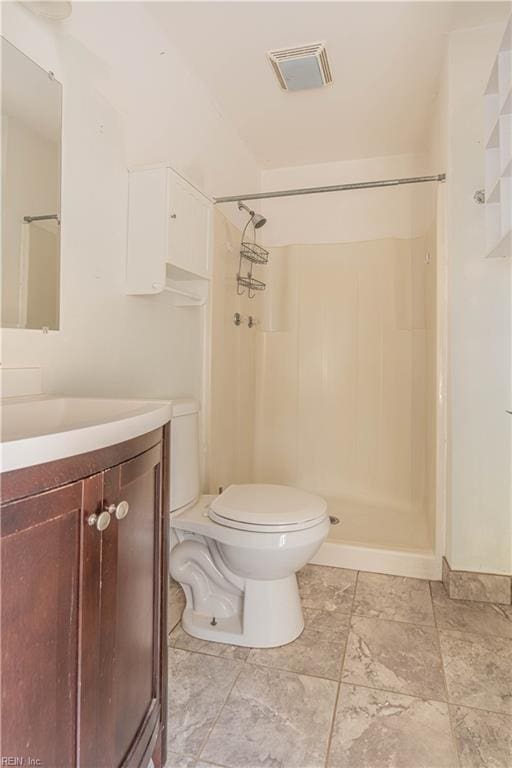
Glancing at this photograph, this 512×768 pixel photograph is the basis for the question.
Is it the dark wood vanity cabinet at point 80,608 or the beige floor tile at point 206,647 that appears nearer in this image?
the dark wood vanity cabinet at point 80,608

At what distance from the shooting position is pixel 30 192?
110 centimetres

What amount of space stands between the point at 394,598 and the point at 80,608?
1.56 m

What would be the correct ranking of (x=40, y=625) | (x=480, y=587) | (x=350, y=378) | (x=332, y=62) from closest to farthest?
(x=40, y=625)
(x=480, y=587)
(x=332, y=62)
(x=350, y=378)

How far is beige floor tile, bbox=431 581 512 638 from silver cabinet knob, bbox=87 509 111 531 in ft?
4.90

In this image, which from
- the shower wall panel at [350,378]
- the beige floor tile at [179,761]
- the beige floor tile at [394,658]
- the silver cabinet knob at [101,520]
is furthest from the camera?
the shower wall panel at [350,378]

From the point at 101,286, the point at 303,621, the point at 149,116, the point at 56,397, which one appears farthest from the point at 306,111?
the point at 303,621

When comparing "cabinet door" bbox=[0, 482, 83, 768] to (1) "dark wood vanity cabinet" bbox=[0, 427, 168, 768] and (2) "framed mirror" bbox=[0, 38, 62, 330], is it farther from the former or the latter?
(2) "framed mirror" bbox=[0, 38, 62, 330]

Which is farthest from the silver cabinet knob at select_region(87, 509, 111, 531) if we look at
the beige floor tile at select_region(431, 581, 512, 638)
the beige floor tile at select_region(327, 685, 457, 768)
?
the beige floor tile at select_region(431, 581, 512, 638)

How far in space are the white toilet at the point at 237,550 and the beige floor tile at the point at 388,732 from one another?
0.34 m

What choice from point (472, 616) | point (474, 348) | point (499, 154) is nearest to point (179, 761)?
point (472, 616)

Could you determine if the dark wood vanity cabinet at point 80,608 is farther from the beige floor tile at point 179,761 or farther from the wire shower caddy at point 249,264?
the wire shower caddy at point 249,264

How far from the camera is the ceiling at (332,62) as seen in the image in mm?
1643

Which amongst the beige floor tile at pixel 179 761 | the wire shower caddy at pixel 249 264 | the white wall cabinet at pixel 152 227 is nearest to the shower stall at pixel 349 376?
the wire shower caddy at pixel 249 264

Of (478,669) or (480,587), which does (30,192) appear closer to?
(478,669)
